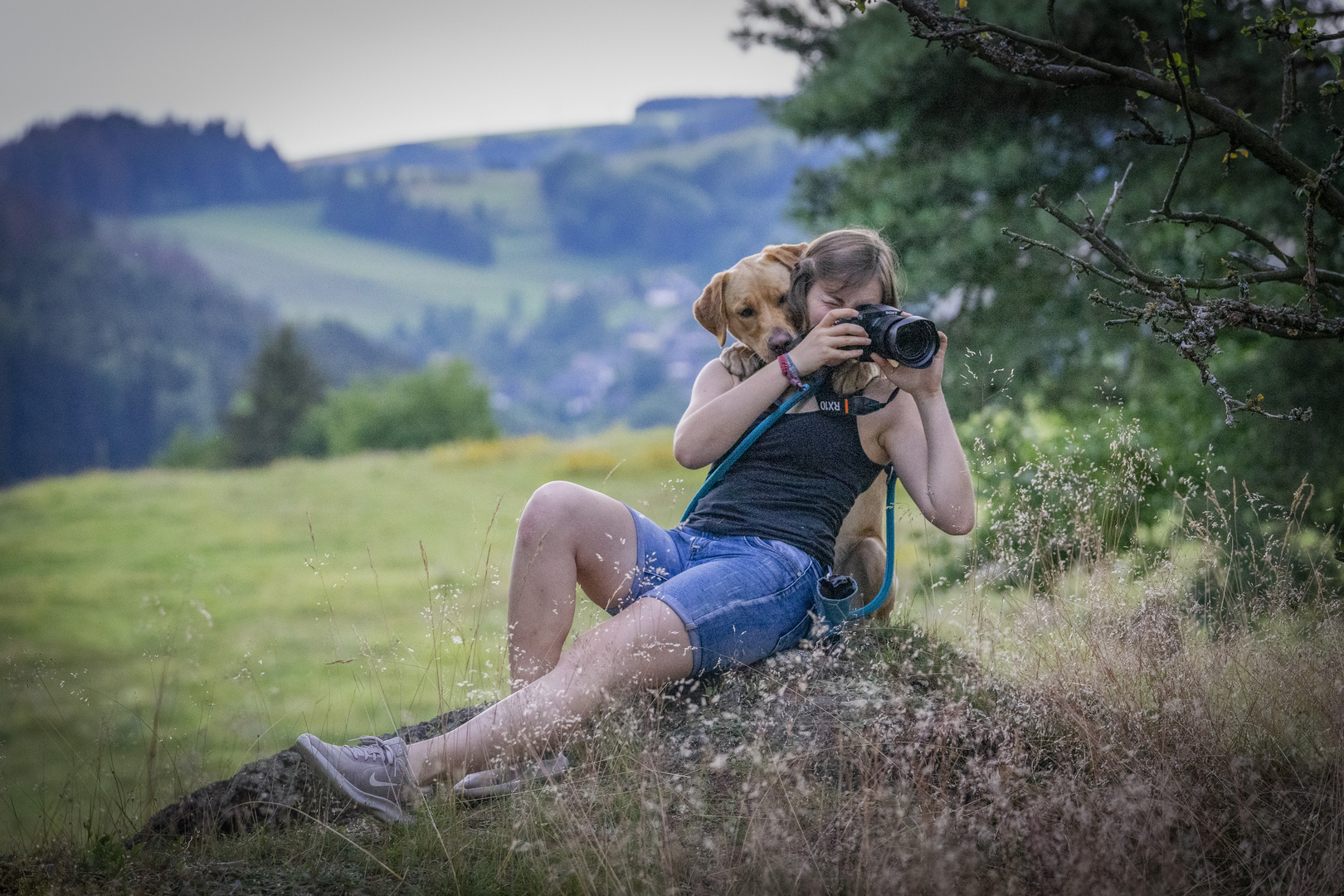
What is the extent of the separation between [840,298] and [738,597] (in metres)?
0.98

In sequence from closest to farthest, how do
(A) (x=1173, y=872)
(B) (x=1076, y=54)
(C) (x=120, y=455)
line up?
(A) (x=1173, y=872) < (B) (x=1076, y=54) < (C) (x=120, y=455)

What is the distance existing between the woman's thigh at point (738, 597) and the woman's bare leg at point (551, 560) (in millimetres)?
207

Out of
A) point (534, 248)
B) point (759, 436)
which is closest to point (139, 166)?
point (534, 248)

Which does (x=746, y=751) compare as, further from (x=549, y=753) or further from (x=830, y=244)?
(x=830, y=244)

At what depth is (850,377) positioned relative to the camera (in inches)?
106

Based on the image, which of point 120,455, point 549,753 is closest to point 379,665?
point 549,753

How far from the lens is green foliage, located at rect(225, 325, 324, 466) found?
126 feet

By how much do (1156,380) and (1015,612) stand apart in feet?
11.4

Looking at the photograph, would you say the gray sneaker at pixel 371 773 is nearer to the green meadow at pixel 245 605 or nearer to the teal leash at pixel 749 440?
the green meadow at pixel 245 605

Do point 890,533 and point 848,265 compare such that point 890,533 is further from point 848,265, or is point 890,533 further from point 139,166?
point 139,166

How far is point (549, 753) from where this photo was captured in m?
2.32

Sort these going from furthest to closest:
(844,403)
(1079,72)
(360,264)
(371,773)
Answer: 1. (360,264)
2. (844,403)
3. (1079,72)
4. (371,773)

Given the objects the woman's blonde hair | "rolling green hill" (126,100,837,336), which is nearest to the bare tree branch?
the woman's blonde hair

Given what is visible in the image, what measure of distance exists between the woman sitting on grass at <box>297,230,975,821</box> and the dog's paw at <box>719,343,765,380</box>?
4cm
